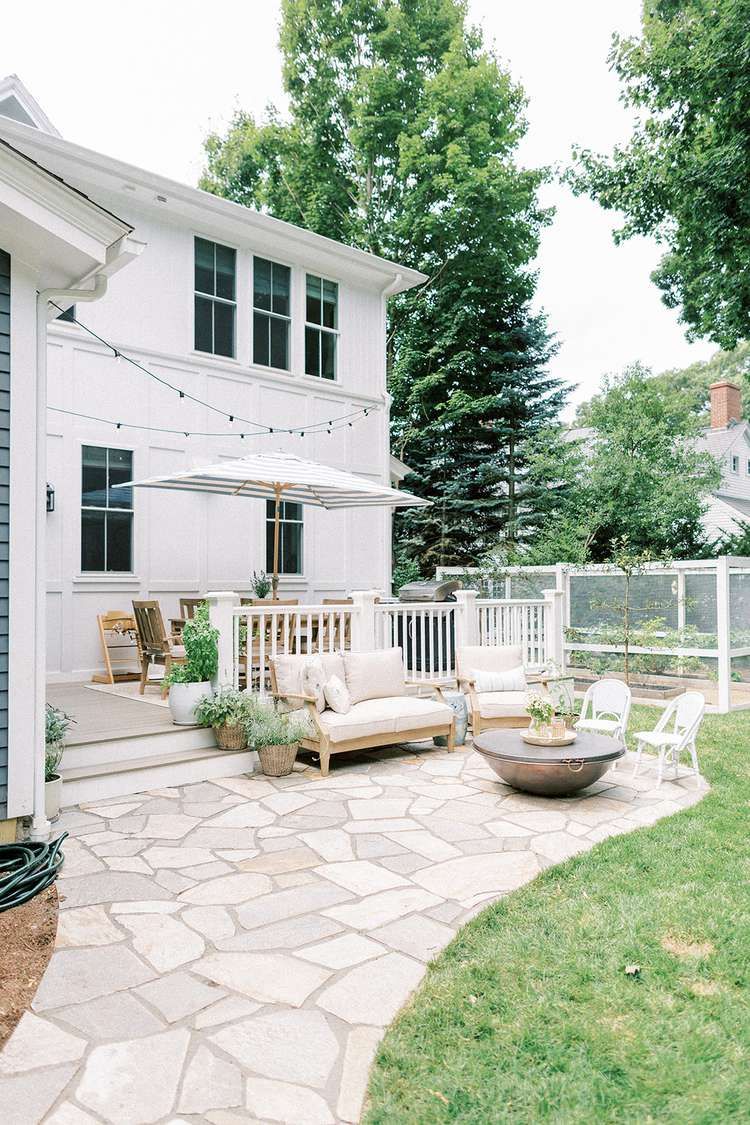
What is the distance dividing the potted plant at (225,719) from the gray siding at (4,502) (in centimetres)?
222

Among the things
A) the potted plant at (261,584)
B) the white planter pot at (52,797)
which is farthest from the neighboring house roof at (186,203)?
the white planter pot at (52,797)

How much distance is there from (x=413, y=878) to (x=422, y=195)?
1796cm

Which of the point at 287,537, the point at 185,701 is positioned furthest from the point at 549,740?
the point at 287,537

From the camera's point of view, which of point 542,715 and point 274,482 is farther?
point 274,482

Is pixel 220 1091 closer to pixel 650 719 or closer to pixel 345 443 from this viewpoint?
pixel 650 719

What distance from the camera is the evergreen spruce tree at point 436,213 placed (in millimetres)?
18344

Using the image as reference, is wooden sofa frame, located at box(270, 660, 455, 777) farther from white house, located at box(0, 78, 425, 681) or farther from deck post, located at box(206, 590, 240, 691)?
white house, located at box(0, 78, 425, 681)

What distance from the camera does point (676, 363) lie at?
42.9 metres

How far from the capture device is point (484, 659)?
805 cm

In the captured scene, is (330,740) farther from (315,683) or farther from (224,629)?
(224,629)

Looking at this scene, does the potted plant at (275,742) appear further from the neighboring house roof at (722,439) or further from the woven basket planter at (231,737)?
the neighboring house roof at (722,439)

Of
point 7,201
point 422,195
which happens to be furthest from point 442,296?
point 7,201

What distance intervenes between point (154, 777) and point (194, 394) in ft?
19.8

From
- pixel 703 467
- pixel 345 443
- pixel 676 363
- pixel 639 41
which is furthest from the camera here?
pixel 676 363
